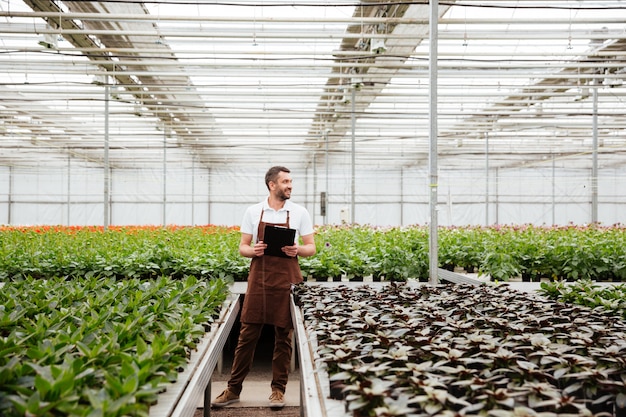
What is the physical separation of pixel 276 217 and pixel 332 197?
20393 millimetres

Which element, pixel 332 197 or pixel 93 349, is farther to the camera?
pixel 332 197

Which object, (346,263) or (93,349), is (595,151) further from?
(93,349)

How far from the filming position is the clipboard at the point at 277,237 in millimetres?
3787

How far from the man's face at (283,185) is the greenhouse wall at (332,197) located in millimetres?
19088

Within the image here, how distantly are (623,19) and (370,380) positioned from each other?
713cm

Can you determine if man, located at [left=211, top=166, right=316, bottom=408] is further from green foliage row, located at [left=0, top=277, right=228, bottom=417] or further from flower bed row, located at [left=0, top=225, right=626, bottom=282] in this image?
flower bed row, located at [left=0, top=225, right=626, bottom=282]

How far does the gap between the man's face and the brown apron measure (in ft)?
1.46

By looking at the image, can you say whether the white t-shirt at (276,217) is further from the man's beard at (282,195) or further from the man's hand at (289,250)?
the man's hand at (289,250)

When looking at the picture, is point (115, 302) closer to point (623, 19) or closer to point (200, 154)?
point (623, 19)

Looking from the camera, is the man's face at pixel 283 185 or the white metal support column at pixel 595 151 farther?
the white metal support column at pixel 595 151

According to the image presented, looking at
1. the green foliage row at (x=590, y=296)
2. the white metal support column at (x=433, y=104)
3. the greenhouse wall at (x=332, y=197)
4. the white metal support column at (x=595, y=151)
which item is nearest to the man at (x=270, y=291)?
the white metal support column at (x=433, y=104)

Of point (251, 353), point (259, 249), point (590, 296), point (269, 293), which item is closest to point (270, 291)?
→ point (269, 293)

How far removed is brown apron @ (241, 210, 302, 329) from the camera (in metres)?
3.90

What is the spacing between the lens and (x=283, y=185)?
153 inches
